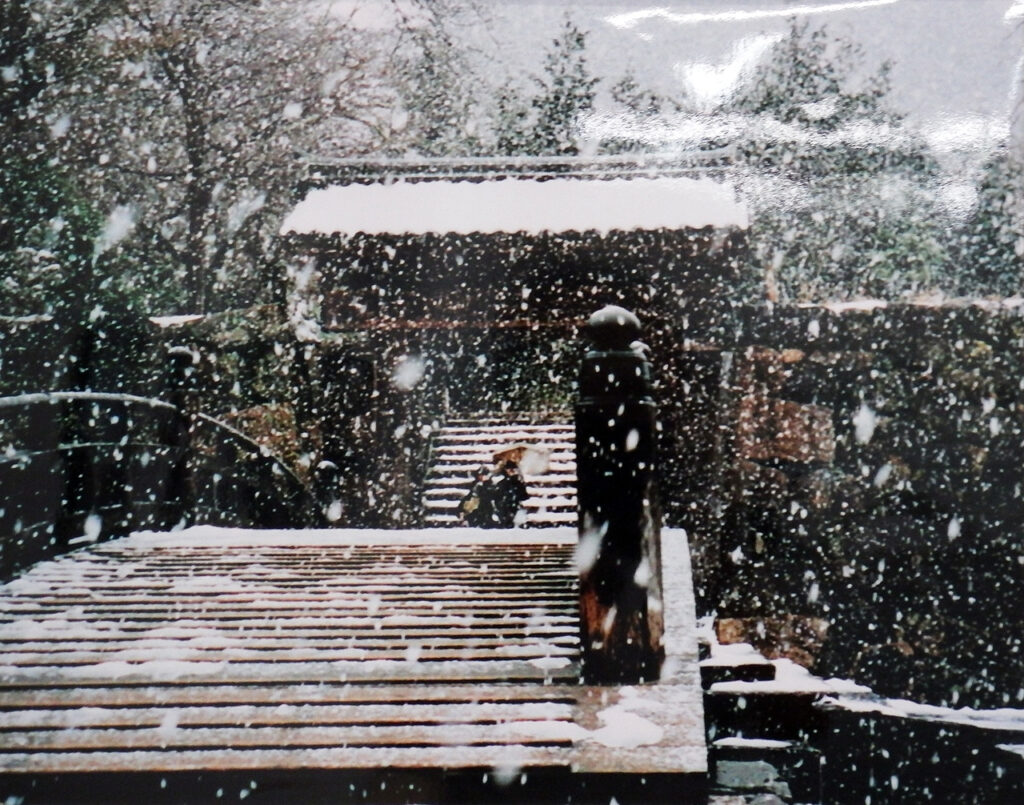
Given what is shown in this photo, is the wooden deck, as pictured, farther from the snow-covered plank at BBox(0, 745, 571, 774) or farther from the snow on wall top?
the snow on wall top

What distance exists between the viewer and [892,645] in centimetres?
483

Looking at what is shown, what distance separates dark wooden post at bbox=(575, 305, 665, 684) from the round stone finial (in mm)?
28

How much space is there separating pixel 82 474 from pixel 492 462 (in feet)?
10.3

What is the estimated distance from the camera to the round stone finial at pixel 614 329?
1727 mm

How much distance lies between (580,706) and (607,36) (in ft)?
6.84

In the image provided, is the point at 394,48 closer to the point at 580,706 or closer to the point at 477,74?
the point at 477,74

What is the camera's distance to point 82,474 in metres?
3.15

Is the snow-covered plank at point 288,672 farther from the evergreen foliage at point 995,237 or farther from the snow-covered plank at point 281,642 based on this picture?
the evergreen foliage at point 995,237

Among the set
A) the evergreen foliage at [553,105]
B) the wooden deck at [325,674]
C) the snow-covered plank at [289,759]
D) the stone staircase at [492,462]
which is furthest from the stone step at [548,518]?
the snow-covered plank at [289,759]

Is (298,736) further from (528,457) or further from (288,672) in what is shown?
(528,457)

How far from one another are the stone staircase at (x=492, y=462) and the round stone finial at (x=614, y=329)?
11.5 ft

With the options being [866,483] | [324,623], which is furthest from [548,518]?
[324,623]

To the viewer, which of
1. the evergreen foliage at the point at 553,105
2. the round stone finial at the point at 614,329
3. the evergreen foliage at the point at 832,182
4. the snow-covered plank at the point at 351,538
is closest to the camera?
the round stone finial at the point at 614,329

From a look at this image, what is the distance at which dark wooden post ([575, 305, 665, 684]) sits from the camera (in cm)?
164
